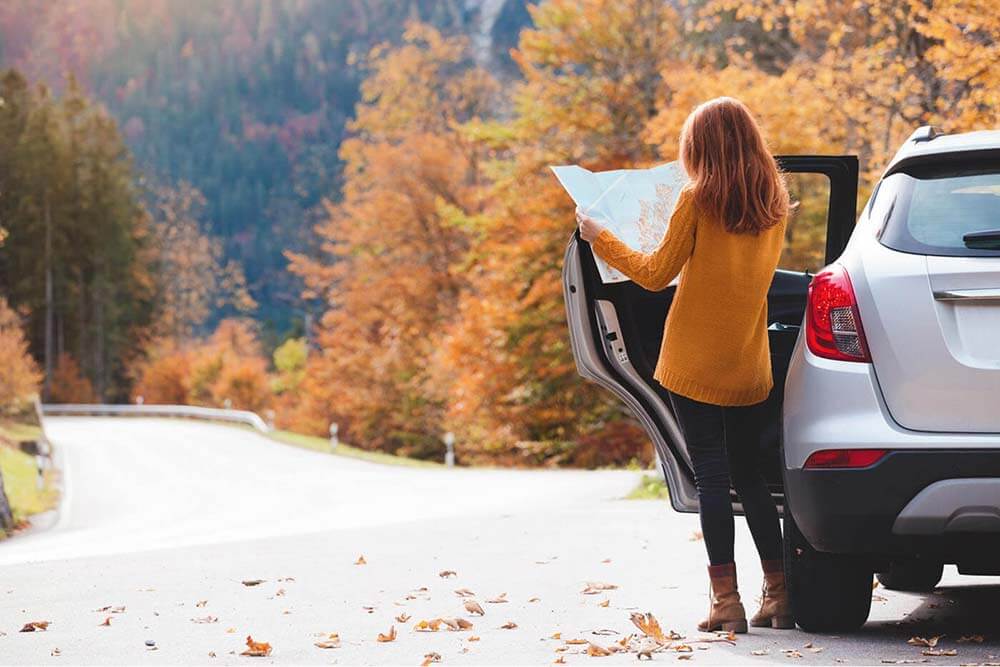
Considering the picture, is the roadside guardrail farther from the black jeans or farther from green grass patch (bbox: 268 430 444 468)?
the black jeans

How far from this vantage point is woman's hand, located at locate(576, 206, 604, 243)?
19.4ft

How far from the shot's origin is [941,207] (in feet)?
17.4

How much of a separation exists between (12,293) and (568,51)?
180 feet

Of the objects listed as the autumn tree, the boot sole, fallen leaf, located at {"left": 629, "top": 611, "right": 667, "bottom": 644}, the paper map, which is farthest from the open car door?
the autumn tree

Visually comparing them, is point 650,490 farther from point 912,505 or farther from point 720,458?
point 912,505

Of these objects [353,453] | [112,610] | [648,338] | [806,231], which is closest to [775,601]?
[648,338]

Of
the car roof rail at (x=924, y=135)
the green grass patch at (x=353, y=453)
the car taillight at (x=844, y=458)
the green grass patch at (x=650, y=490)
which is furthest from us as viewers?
the green grass patch at (x=353, y=453)

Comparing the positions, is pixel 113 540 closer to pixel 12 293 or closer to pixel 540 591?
pixel 540 591

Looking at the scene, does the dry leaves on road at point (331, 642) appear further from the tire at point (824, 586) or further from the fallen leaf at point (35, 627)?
the tire at point (824, 586)

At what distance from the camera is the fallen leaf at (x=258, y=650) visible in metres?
5.59

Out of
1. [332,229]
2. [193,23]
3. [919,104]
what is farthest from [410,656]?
[193,23]

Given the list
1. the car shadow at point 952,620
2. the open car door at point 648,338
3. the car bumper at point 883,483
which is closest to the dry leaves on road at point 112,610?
the open car door at point 648,338

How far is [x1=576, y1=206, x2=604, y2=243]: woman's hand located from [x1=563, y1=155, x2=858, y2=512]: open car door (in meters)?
0.36

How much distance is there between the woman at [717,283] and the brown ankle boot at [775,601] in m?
0.23
